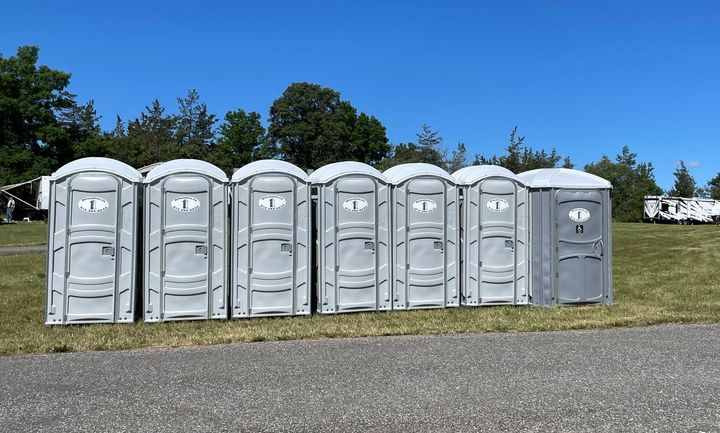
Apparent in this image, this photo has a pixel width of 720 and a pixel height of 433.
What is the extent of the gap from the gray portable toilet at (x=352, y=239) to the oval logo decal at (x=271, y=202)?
1.89 feet

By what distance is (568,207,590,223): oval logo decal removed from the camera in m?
9.17

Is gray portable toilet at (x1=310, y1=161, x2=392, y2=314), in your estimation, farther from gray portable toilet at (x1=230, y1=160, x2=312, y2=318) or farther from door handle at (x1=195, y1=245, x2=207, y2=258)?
door handle at (x1=195, y1=245, x2=207, y2=258)

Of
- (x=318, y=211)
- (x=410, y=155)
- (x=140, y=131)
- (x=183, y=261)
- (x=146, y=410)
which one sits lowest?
(x=146, y=410)

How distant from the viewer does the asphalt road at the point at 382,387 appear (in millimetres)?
4105

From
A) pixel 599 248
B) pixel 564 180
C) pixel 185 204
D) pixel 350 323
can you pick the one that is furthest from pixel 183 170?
pixel 599 248

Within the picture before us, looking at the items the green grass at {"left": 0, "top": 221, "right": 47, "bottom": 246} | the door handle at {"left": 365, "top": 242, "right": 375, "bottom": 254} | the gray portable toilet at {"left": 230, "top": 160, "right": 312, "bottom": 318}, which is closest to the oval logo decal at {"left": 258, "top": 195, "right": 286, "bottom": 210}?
the gray portable toilet at {"left": 230, "top": 160, "right": 312, "bottom": 318}

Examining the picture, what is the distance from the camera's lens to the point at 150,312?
7.84 m

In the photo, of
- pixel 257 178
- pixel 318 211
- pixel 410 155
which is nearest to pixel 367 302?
pixel 318 211

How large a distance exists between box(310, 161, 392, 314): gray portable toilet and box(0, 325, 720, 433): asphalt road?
1.93 metres

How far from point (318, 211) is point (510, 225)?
3.11 meters

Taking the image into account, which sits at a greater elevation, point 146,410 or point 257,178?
point 257,178

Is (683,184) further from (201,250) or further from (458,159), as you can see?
(201,250)

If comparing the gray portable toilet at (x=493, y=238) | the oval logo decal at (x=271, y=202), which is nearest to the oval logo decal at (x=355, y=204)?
the oval logo decal at (x=271, y=202)

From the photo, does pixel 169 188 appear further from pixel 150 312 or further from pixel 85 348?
pixel 85 348
